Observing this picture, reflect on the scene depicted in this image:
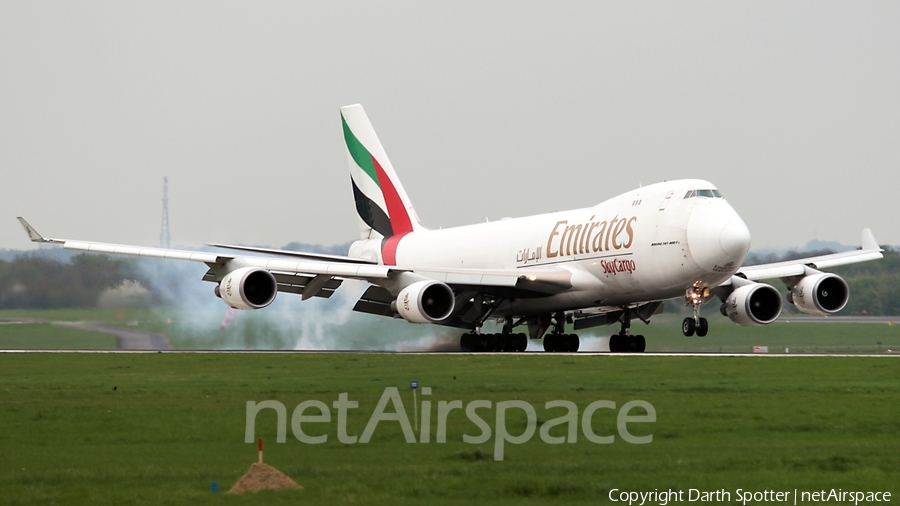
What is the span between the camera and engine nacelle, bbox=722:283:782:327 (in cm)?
3212

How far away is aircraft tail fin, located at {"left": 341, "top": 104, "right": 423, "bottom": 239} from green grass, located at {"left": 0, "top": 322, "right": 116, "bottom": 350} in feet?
34.4

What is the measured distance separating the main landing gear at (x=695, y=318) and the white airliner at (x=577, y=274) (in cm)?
3

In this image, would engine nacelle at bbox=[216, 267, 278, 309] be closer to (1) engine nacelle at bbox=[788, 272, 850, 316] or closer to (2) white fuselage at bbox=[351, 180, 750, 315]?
(2) white fuselage at bbox=[351, 180, 750, 315]

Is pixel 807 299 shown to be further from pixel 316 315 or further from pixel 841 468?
pixel 841 468

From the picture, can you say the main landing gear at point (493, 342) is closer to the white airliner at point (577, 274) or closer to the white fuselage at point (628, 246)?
the white airliner at point (577, 274)

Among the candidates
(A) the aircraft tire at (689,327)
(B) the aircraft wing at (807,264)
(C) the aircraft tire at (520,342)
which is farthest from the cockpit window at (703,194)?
(C) the aircraft tire at (520,342)

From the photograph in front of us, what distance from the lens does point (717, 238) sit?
95.7ft

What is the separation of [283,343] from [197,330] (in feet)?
9.36

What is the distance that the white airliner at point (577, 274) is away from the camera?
98.4ft

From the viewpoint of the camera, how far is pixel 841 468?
1164cm

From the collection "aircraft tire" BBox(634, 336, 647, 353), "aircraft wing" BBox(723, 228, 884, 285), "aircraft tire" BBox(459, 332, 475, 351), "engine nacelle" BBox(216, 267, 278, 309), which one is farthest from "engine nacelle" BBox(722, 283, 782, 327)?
"engine nacelle" BBox(216, 267, 278, 309)

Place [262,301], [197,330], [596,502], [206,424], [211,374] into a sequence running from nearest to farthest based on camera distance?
1. [596,502]
2. [206,424]
3. [211,374]
4. [262,301]
5. [197,330]

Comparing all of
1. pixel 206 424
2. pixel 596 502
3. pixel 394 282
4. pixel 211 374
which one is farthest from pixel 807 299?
pixel 596 502

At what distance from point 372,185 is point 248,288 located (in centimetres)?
1203
